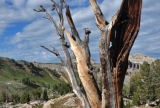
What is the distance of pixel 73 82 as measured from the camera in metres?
9.91

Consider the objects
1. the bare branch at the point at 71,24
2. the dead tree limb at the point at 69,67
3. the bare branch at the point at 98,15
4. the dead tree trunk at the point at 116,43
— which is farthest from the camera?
the bare branch at the point at 71,24

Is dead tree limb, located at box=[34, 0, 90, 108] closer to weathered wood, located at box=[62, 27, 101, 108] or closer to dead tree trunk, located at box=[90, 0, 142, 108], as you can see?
weathered wood, located at box=[62, 27, 101, 108]

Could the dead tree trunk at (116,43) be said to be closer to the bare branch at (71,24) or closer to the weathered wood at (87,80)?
the weathered wood at (87,80)

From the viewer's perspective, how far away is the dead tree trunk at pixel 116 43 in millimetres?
8320

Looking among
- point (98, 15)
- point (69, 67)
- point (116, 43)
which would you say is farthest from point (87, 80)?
point (98, 15)

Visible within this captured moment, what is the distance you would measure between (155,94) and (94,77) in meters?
67.1

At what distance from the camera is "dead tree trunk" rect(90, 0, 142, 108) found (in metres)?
8.32

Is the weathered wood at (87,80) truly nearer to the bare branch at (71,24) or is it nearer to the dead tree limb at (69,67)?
the dead tree limb at (69,67)

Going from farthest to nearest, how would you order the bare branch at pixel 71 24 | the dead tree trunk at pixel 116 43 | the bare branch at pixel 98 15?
the bare branch at pixel 71 24, the bare branch at pixel 98 15, the dead tree trunk at pixel 116 43

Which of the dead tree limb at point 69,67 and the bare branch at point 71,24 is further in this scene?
the bare branch at point 71,24

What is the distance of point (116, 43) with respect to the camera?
8727 millimetres

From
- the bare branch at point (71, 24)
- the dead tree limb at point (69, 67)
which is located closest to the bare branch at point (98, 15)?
the bare branch at point (71, 24)

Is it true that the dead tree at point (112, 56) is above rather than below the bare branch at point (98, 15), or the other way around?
below

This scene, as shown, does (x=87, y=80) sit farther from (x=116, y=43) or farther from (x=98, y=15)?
(x=98, y=15)
